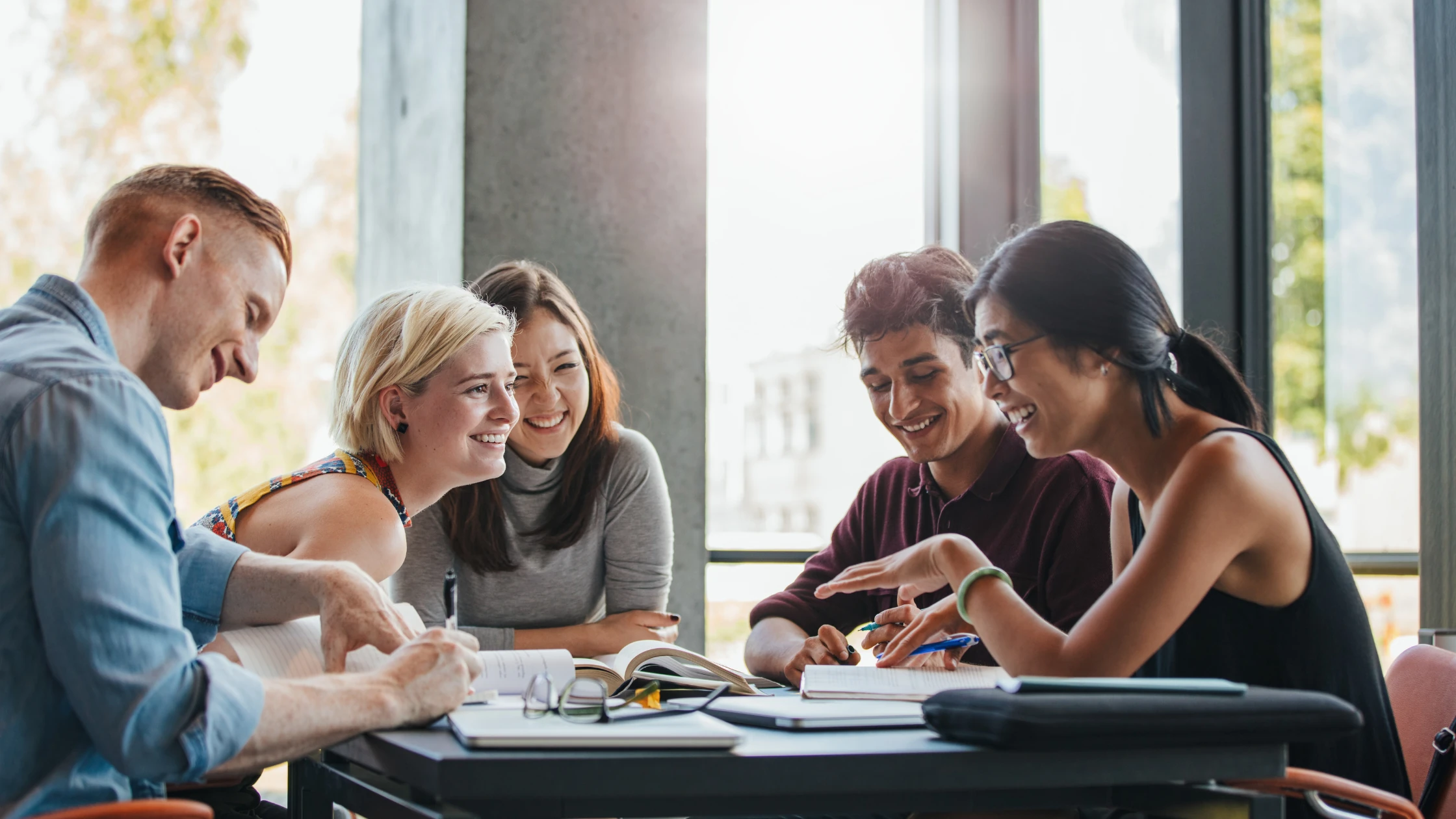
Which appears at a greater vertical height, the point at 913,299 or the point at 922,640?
the point at 913,299

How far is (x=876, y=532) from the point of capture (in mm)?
2496

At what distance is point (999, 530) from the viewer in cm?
222

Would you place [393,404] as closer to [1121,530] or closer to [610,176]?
[1121,530]

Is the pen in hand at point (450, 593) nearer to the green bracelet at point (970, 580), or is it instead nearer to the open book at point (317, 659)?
the open book at point (317, 659)

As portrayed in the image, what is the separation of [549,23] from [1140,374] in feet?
8.36

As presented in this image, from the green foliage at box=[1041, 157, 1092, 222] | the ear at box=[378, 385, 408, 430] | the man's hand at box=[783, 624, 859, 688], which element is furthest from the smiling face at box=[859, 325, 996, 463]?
the green foliage at box=[1041, 157, 1092, 222]

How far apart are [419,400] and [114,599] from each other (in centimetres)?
116

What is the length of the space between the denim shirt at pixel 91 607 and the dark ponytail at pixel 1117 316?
1.27m

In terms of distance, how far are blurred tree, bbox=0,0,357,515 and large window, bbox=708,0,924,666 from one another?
1.55m

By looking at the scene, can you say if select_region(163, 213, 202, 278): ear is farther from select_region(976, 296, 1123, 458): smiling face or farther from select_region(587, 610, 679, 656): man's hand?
select_region(587, 610, 679, 656): man's hand

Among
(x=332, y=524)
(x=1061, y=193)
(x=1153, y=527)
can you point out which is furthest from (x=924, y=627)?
(x=1061, y=193)

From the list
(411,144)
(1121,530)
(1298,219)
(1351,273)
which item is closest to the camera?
(1121,530)

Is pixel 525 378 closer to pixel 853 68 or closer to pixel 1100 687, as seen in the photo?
pixel 1100 687

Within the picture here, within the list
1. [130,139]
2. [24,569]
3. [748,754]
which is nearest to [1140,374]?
[748,754]
